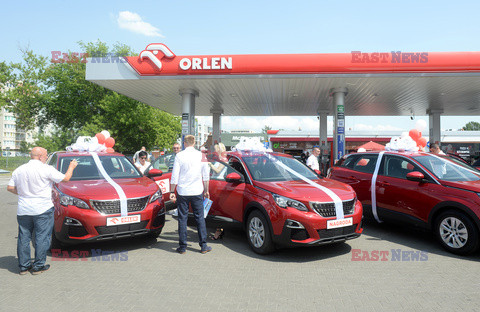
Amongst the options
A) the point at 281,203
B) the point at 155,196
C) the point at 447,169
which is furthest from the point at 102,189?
the point at 447,169

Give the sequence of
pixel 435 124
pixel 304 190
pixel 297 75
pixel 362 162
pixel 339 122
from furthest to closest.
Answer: pixel 435 124, pixel 339 122, pixel 297 75, pixel 362 162, pixel 304 190

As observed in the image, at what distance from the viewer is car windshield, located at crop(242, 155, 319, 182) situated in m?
5.75

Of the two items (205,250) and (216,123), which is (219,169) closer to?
(205,250)

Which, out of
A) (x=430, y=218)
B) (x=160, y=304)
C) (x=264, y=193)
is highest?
(x=264, y=193)

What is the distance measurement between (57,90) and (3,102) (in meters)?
Result: 4.83

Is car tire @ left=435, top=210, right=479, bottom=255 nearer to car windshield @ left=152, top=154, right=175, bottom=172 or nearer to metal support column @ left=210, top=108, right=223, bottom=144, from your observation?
car windshield @ left=152, top=154, right=175, bottom=172

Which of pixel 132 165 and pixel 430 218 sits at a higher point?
pixel 132 165

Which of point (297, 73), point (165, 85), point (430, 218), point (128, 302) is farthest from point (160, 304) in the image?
point (165, 85)

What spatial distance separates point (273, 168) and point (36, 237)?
367 cm

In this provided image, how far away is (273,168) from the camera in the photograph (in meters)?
6.02

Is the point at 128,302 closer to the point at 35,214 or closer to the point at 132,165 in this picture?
the point at 35,214

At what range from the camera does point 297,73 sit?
1271 cm

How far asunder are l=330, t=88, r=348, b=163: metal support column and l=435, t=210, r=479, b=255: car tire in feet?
32.7
